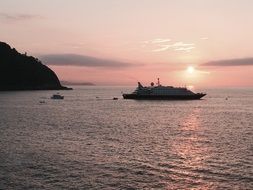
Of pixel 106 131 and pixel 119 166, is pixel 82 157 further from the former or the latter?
pixel 106 131

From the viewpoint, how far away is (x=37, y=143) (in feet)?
203

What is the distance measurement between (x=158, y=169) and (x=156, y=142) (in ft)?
67.6

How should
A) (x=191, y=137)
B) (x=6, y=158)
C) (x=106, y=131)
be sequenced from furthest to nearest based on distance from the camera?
(x=106, y=131), (x=191, y=137), (x=6, y=158)

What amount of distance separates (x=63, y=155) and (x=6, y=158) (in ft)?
21.8

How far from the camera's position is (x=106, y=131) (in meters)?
80.6

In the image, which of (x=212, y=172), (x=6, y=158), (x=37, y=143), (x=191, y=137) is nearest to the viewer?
(x=212, y=172)

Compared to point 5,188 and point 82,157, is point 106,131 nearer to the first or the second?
point 82,157

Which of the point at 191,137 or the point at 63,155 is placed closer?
the point at 63,155

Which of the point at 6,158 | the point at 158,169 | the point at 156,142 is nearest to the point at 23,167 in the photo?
the point at 6,158

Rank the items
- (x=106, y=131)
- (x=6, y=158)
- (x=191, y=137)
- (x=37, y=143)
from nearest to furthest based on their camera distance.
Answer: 1. (x=6, y=158)
2. (x=37, y=143)
3. (x=191, y=137)
4. (x=106, y=131)

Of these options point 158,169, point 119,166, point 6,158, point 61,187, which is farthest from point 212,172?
point 6,158

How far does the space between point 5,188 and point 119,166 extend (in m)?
12.9

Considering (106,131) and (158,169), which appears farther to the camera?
(106,131)

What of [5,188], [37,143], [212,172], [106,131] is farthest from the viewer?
[106,131]
